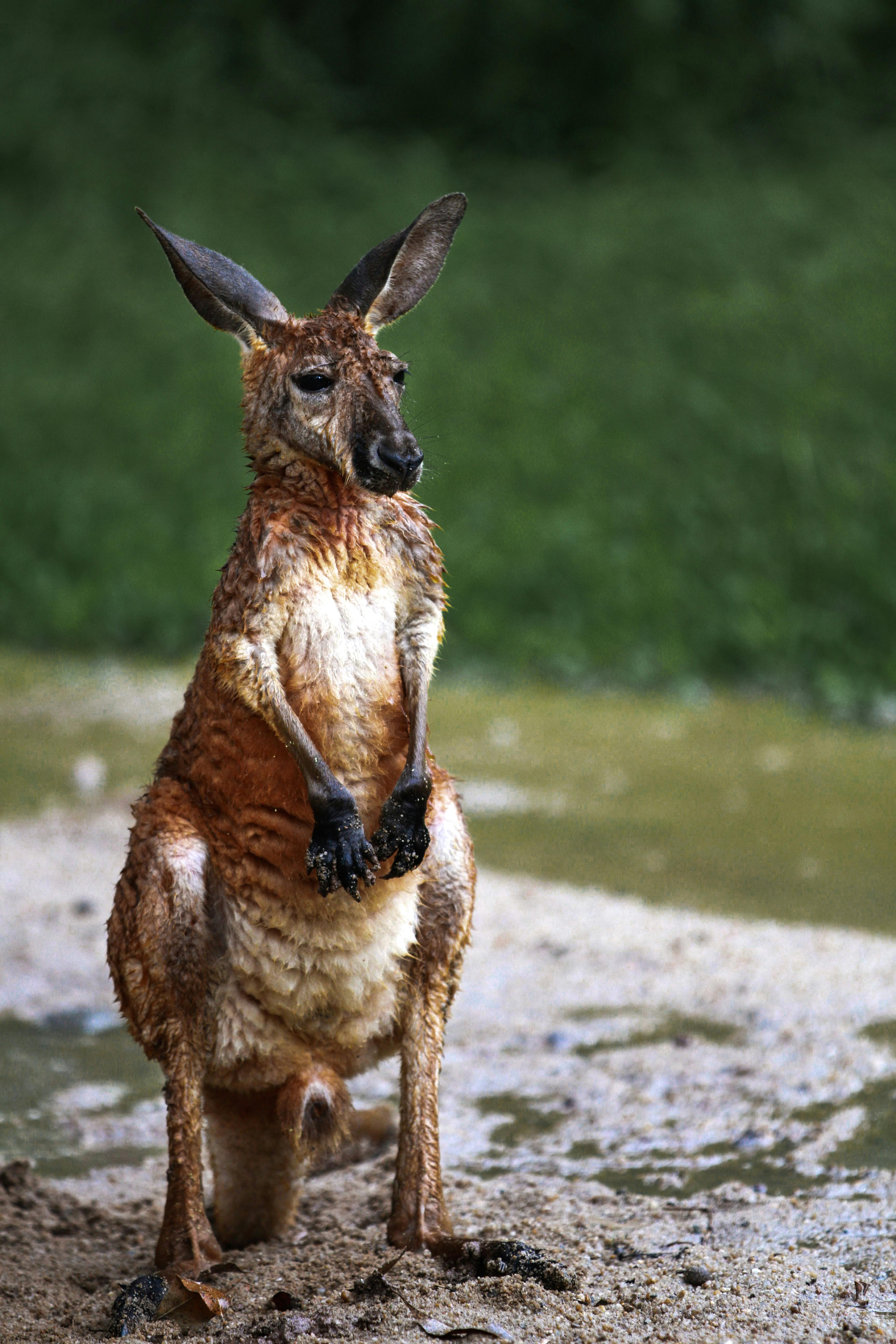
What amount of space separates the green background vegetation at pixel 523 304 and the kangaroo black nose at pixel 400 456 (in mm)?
3900

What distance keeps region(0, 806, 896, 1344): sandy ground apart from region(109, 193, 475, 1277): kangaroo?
0.76 feet

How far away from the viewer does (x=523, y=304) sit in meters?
12.0

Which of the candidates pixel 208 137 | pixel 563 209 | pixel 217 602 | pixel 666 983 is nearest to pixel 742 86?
pixel 563 209

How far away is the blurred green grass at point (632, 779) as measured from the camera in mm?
4902

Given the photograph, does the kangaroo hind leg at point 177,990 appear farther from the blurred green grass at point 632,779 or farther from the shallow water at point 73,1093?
the blurred green grass at point 632,779

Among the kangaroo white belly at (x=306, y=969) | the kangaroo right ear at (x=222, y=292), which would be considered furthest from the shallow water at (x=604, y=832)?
the kangaroo right ear at (x=222, y=292)

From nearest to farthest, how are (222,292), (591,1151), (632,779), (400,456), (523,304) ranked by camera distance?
(400,456)
(222,292)
(591,1151)
(632,779)
(523,304)

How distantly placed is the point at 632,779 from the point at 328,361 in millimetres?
3488

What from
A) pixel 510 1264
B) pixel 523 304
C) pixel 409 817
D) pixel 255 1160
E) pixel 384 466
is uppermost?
pixel 523 304

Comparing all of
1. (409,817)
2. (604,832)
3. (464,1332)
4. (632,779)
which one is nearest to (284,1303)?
(464,1332)

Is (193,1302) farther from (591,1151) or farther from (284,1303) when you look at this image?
(591,1151)

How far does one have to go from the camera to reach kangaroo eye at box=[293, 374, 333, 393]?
272 cm

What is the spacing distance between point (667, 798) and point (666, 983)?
164 cm

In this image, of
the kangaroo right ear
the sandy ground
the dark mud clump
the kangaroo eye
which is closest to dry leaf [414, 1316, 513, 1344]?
the sandy ground
